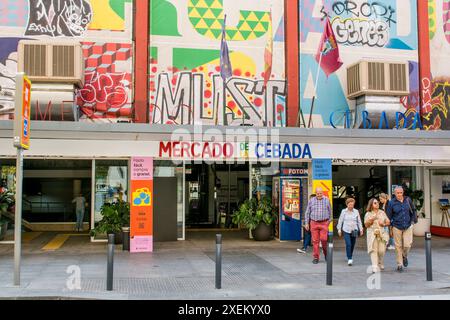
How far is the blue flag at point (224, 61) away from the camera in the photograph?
14.7 m

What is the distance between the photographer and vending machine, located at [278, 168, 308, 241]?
1524cm

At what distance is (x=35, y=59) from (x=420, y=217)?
A: 13.5 m

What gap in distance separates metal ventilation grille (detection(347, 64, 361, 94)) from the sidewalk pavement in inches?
192

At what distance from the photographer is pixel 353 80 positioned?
15.3m

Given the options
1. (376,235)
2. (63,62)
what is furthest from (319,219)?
(63,62)

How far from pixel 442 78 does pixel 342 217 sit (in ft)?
25.2

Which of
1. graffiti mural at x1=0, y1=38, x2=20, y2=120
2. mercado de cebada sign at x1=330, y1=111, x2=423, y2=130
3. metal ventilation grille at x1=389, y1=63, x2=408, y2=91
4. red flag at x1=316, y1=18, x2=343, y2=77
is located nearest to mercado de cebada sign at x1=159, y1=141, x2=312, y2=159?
mercado de cebada sign at x1=330, y1=111, x2=423, y2=130

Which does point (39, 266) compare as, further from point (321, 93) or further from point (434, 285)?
point (321, 93)

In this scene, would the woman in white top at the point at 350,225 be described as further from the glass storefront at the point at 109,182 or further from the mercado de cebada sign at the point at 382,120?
the glass storefront at the point at 109,182

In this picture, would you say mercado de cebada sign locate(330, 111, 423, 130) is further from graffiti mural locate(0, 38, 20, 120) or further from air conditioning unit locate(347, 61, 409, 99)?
graffiti mural locate(0, 38, 20, 120)

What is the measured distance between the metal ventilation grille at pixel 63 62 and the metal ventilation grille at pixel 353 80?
27.3 feet

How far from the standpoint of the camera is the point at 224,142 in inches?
544

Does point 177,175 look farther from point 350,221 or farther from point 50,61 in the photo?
point 350,221

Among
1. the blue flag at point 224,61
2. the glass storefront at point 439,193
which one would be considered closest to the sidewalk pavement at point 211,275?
the glass storefront at point 439,193
